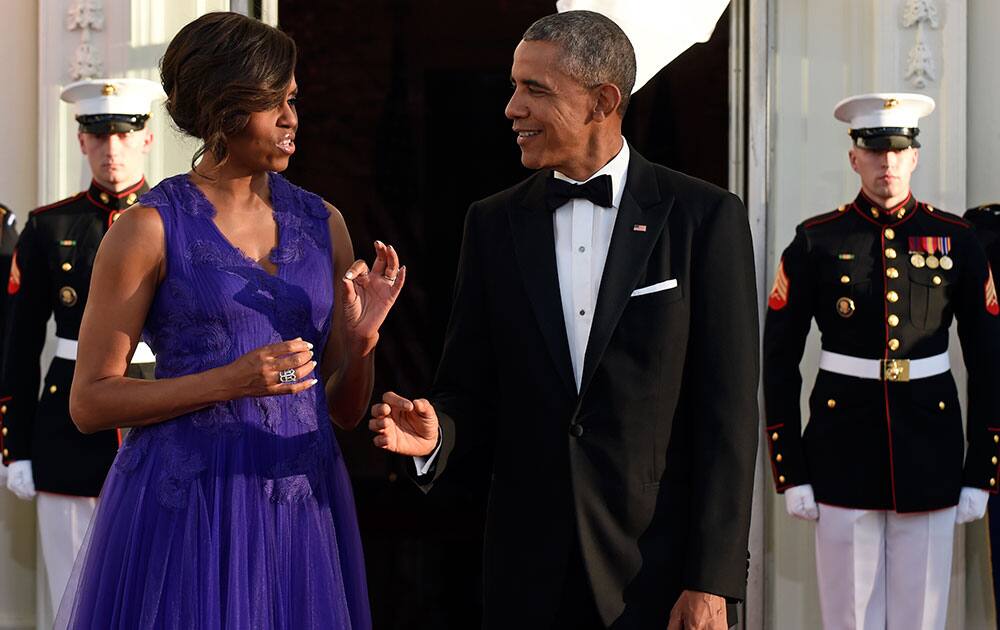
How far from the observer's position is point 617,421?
2391 millimetres

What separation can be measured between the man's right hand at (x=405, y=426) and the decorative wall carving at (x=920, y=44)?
2.82m

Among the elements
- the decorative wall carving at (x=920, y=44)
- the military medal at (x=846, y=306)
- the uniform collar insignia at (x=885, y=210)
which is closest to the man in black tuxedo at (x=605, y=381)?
the military medal at (x=846, y=306)

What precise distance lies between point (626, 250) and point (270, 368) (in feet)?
2.15

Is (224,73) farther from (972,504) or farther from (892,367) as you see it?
(972,504)

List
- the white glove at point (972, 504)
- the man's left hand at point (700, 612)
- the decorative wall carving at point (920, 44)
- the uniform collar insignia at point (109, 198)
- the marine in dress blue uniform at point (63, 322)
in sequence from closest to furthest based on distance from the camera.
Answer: the man's left hand at point (700, 612) < the white glove at point (972, 504) < the marine in dress blue uniform at point (63, 322) < the uniform collar insignia at point (109, 198) < the decorative wall carving at point (920, 44)

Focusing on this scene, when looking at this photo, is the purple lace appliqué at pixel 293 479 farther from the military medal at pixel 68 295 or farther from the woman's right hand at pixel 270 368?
the military medal at pixel 68 295

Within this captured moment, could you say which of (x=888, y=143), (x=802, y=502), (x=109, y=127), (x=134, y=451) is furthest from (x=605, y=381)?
(x=109, y=127)

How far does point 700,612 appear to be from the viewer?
231 centimetres

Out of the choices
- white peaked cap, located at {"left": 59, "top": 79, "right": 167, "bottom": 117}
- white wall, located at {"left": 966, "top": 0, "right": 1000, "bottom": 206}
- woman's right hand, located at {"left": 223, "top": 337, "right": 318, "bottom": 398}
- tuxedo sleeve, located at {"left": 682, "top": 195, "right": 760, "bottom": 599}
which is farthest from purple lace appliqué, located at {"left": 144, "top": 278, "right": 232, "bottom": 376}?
white wall, located at {"left": 966, "top": 0, "right": 1000, "bottom": 206}

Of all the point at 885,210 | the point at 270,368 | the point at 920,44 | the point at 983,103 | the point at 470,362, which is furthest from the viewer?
the point at 983,103

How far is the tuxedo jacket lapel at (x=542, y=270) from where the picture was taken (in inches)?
94.5

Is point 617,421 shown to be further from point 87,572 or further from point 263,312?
point 87,572

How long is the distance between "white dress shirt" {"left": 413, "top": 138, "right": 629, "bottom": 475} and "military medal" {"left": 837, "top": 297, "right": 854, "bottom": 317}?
1.82m

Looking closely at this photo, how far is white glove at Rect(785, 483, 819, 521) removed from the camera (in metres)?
4.15
